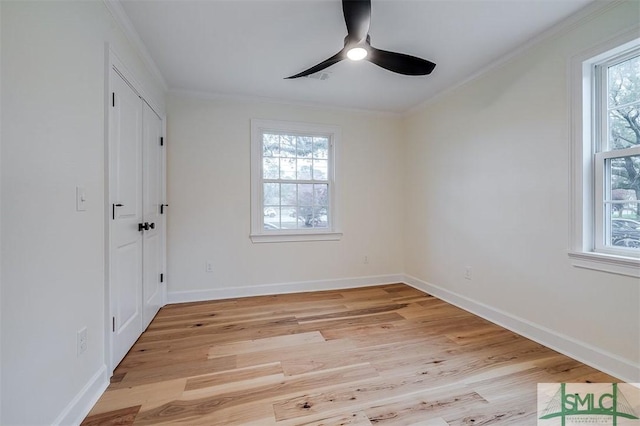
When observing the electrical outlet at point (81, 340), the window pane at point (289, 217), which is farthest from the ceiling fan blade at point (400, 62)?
the electrical outlet at point (81, 340)

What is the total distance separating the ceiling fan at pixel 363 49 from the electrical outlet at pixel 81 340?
2194 millimetres

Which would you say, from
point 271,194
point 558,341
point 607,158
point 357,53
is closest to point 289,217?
point 271,194

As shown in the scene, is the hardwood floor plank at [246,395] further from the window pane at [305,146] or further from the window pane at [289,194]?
the window pane at [305,146]

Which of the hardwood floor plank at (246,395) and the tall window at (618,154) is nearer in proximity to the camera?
the hardwood floor plank at (246,395)

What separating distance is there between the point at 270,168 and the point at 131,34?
1.81 m

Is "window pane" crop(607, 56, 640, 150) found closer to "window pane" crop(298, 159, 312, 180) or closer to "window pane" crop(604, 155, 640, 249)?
"window pane" crop(604, 155, 640, 249)

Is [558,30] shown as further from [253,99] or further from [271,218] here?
[271,218]

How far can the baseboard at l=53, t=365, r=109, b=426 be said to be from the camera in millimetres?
1323

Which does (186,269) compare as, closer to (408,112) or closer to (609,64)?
(408,112)

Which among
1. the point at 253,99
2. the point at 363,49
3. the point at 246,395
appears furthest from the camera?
the point at 253,99

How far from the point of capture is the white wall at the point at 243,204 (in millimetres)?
3203

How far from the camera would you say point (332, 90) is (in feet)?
10.4

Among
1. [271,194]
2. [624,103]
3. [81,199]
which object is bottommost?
[81,199]

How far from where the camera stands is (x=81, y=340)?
4.83 feet
